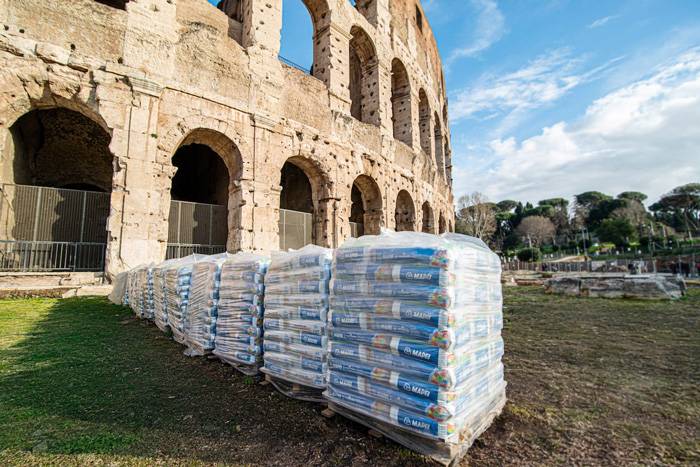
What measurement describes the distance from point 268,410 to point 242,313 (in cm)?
90

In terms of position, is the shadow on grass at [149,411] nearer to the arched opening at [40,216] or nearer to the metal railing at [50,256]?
the metal railing at [50,256]

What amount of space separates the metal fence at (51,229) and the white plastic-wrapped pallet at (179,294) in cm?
538

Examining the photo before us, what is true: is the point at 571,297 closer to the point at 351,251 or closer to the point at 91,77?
the point at 351,251

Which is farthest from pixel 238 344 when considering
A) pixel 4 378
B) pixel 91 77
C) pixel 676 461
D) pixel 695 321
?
pixel 91 77

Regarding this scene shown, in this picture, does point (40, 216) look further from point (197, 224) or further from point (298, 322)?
point (298, 322)

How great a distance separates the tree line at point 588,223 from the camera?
3409cm

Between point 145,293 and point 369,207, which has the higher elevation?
point 369,207

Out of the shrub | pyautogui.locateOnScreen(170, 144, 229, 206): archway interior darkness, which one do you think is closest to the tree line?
the shrub

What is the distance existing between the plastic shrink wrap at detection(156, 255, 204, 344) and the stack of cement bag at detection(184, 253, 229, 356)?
0.42 ft

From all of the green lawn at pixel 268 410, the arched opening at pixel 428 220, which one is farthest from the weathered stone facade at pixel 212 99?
the green lawn at pixel 268 410

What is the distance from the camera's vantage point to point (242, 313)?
2814 millimetres

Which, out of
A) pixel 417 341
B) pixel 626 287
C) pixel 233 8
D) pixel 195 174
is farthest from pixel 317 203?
pixel 417 341

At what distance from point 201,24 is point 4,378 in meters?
8.91

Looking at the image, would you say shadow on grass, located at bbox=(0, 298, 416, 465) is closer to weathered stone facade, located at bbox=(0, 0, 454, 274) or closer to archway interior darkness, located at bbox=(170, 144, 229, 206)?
weathered stone facade, located at bbox=(0, 0, 454, 274)
